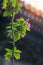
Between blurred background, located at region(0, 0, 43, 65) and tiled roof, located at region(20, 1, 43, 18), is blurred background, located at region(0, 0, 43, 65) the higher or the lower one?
the lower one

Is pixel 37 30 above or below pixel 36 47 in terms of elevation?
above

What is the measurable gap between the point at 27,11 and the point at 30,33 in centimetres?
23

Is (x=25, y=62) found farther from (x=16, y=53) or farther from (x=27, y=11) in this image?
(x=16, y=53)

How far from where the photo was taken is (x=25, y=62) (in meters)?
2.23

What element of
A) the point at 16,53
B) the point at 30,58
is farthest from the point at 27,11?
the point at 16,53

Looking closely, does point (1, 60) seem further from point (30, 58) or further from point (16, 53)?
point (16, 53)

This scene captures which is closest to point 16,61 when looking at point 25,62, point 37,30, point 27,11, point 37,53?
point 25,62

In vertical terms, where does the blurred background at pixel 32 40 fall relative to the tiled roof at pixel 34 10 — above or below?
below

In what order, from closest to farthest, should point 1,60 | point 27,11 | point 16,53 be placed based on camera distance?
point 16,53, point 1,60, point 27,11

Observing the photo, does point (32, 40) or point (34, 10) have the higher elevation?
point (34, 10)

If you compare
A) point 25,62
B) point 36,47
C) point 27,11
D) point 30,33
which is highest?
point 27,11

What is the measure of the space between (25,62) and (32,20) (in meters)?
0.44

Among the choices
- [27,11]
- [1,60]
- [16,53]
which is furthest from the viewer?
[27,11]

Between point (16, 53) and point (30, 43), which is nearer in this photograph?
point (16, 53)
